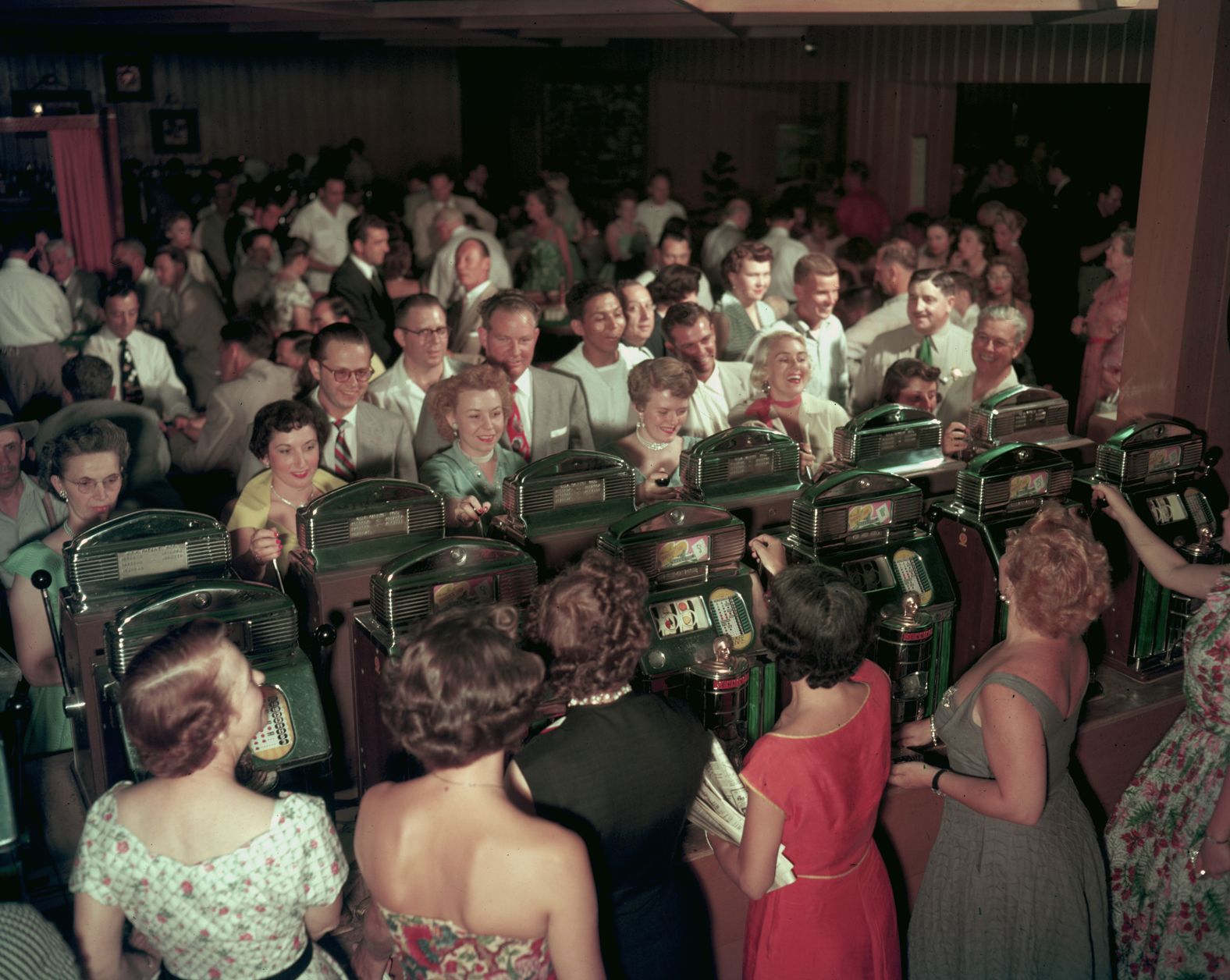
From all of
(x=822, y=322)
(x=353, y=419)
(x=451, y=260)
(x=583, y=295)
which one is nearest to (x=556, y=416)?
(x=583, y=295)

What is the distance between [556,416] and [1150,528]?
219 centimetres

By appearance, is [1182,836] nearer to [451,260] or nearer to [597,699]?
[597,699]

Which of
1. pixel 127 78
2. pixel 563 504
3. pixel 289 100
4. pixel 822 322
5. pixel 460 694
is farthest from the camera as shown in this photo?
pixel 289 100

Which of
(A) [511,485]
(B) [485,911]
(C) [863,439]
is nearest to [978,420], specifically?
(C) [863,439]

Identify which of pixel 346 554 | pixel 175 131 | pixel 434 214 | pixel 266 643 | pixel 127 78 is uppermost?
pixel 127 78

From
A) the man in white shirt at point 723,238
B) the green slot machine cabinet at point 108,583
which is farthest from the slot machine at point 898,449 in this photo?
the man in white shirt at point 723,238

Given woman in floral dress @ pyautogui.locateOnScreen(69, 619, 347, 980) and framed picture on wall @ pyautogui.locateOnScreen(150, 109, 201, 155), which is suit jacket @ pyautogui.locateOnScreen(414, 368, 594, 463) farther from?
framed picture on wall @ pyautogui.locateOnScreen(150, 109, 201, 155)

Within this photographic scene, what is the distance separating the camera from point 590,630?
7.50 feet

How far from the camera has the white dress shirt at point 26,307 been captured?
657 cm

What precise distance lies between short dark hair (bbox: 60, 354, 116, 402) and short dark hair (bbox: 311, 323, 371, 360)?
105 centimetres

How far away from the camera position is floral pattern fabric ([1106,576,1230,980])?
283 cm

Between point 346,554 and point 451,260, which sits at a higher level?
point 451,260

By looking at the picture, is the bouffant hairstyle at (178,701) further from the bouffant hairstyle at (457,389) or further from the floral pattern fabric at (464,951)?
the bouffant hairstyle at (457,389)

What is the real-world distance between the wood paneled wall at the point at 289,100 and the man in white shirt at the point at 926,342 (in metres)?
9.40
